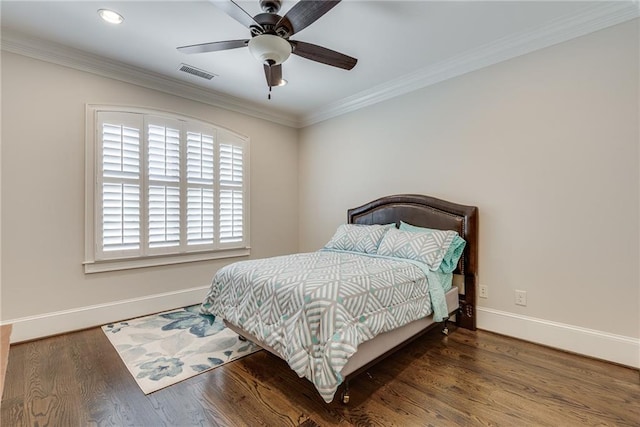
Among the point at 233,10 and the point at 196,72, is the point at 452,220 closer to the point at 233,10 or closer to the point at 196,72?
the point at 233,10

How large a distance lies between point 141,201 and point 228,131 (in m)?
1.43

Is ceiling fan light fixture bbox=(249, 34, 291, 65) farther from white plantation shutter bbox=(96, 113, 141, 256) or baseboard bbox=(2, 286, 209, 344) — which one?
baseboard bbox=(2, 286, 209, 344)

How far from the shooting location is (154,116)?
353 centimetres

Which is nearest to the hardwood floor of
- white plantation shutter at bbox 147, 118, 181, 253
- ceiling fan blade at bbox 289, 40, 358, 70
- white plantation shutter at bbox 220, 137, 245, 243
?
white plantation shutter at bbox 147, 118, 181, 253

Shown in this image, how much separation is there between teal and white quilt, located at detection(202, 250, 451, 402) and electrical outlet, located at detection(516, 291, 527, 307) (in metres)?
0.65

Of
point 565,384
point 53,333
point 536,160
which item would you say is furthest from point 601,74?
point 53,333

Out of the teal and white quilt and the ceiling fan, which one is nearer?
the teal and white quilt

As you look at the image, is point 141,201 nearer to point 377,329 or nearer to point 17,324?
point 17,324

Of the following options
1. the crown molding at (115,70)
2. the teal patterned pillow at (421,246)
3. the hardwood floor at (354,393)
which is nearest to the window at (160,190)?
the crown molding at (115,70)

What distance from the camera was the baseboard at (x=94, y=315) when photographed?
281 cm

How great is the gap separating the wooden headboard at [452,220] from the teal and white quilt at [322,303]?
340 millimetres

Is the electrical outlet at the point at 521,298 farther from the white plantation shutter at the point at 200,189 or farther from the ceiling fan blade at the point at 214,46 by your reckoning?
the white plantation shutter at the point at 200,189

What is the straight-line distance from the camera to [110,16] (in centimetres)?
252

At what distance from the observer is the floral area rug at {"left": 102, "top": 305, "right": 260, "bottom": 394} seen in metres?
→ 2.28
